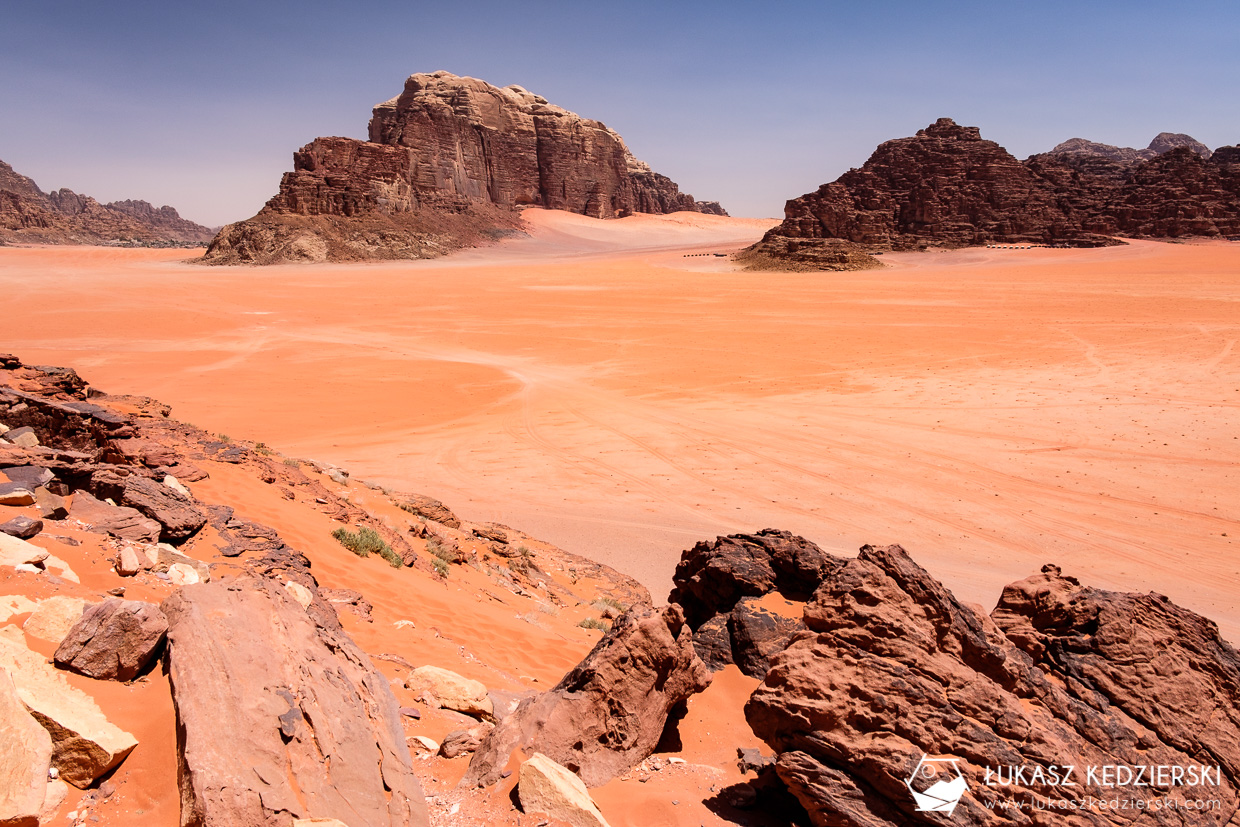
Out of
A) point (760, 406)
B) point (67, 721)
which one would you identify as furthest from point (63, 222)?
point (67, 721)

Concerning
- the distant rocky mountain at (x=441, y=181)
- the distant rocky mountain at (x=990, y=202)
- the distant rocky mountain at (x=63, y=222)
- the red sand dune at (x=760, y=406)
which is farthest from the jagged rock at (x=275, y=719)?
the distant rocky mountain at (x=63, y=222)

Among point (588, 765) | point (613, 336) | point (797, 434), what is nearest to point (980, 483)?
point (797, 434)

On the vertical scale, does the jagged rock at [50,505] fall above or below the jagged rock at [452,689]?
above

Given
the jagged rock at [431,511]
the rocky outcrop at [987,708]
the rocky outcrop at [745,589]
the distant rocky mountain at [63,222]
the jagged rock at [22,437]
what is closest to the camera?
the rocky outcrop at [987,708]

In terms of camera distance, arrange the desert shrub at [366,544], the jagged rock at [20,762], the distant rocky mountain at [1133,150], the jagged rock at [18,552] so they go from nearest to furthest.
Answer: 1. the jagged rock at [20,762]
2. the jagged rock at [18,552]
3. the desert shrub at [366,544]
4. the distant rocky mountain at [1133,150]

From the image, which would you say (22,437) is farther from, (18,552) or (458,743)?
(458,743)

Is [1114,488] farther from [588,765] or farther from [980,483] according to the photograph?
[588,765]

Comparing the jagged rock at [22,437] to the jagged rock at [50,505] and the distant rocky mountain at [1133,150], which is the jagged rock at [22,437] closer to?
the jagged rock at [50,505]

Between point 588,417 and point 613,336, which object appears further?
point 613,336
